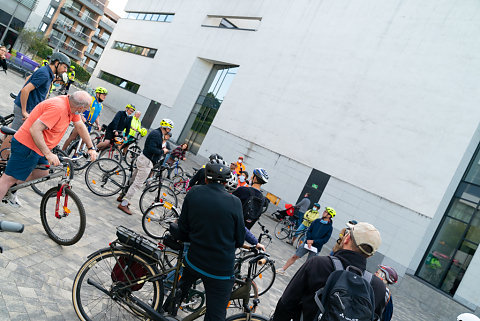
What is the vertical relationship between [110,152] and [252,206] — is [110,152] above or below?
below

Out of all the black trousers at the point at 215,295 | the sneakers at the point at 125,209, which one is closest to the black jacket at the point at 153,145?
the sneakers at the point at 125,209

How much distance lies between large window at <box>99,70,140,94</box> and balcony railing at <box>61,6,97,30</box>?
27.1 m

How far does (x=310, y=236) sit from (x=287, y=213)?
6626 mm

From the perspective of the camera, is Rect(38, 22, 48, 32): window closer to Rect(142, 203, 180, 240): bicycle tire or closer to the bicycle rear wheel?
the bicycle rear wheel

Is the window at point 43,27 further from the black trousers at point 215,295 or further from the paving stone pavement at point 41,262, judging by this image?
the black trousers at point 215,295

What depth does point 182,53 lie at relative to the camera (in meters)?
27.0

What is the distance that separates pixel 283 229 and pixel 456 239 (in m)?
7.66

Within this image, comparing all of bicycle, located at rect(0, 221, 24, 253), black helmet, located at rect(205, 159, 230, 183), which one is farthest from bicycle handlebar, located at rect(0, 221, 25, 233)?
black helmet, located at rect(205, 159, 230, 183)

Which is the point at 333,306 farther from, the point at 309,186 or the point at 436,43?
the point at 436,43

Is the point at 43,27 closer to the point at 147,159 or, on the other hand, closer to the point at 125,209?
the point at 147,159

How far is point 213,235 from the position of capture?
262cm

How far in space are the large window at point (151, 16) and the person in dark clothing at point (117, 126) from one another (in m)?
Answer: 25.0

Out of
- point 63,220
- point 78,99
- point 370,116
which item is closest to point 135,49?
point 370,116

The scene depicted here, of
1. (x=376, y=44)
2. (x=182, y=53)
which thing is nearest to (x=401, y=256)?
(x=376, y=44)
